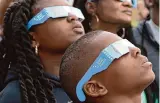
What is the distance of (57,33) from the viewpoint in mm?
3350

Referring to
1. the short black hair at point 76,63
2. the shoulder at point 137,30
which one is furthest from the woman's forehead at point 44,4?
the shoulder at point 137,30

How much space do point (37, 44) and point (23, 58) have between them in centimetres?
20

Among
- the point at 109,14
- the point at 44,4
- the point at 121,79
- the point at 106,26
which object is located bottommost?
the point at 106,26

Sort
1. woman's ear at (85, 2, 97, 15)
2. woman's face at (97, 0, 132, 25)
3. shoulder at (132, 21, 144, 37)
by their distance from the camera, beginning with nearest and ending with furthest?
woman's face at (97, 0, 132, 25) < woman's ear at (85, 2, 97, 15) < shoulder at (132, 21, 144, 37)

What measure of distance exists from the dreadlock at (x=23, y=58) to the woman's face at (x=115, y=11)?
758 mm

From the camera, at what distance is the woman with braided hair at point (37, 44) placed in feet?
10.5

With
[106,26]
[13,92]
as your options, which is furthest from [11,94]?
[106,26]

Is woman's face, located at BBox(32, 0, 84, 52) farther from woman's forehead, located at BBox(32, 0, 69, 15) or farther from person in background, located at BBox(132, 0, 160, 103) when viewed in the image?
person in background, located at BBox(132, 0, 160, 103)

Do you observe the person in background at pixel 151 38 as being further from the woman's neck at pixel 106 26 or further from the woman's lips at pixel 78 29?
the woman's lips at pixel 78 29

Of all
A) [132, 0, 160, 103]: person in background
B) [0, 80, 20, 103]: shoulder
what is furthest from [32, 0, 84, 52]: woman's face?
[132, 0, 160, 103]: person in background

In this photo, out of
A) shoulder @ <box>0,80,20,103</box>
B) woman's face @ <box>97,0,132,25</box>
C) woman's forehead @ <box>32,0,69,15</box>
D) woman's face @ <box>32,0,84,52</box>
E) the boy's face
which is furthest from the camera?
woman's face @ <box>97,0,132,25</box>

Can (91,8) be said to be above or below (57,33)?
below

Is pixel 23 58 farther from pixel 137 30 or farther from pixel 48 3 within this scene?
pixel 137 30

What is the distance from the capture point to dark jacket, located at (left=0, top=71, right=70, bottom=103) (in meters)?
3.06
